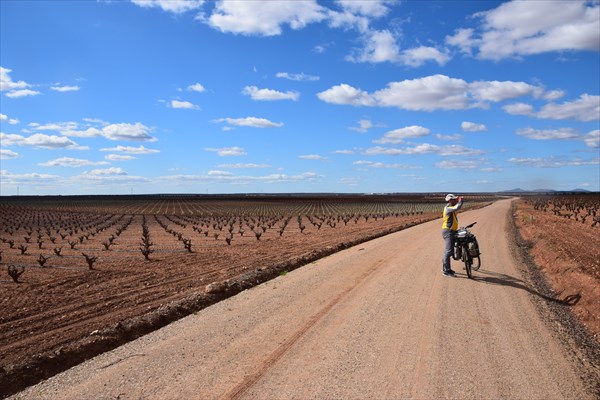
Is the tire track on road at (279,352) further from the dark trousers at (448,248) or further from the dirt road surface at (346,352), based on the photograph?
the dark trousers at (448,248)

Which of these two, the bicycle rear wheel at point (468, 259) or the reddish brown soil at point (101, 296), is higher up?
the bicycle rear wheel at point (468, 259)

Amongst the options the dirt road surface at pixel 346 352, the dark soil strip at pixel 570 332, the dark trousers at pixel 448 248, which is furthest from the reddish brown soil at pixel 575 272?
Result: the dark trousers at pixel 448 248

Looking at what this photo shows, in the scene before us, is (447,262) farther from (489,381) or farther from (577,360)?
(489,381)

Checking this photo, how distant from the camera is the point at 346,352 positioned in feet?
19.8

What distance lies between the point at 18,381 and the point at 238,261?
11177mm

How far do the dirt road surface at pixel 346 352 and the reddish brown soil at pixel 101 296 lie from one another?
28.2 inches

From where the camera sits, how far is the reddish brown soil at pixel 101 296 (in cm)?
704

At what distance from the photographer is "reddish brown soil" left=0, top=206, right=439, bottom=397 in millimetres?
7035

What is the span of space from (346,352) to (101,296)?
7906 mm

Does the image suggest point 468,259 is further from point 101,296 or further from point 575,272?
point 101,296

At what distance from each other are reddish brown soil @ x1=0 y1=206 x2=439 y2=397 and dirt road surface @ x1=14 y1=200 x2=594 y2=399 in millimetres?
716

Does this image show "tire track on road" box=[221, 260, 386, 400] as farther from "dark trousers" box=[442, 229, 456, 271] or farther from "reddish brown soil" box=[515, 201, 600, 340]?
"reddish brown soil" box=[515, 201, 600, 340]

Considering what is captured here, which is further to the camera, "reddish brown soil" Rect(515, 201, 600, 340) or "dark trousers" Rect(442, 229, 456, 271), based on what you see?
"dark trousers" Rect(442, 229, 456, 271)

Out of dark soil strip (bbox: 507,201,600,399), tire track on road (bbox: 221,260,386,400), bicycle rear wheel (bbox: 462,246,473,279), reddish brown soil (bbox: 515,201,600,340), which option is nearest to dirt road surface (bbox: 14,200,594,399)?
tire track on road (bbox: 221,260,386,400)
